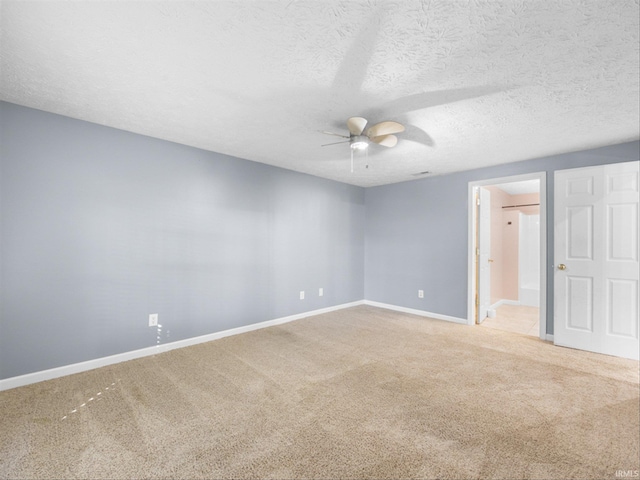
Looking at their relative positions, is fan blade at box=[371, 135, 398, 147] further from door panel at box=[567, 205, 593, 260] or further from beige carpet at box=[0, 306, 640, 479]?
door panel at box=[567, 205, 593, 260]

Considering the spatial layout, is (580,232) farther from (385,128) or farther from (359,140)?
(359,140)

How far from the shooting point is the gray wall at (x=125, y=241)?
93.5 inches

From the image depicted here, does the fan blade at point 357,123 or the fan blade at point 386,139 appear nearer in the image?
the fan blade at point 357,123

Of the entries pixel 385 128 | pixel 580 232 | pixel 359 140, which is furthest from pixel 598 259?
pixel 359 140

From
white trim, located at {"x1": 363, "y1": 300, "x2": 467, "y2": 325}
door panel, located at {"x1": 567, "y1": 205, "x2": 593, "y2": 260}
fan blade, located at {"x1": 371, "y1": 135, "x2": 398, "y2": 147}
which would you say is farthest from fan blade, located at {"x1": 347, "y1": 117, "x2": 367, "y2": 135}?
white trim, located at {"x1": 363, "y1": 300, "x2": 467, "y2": 325}

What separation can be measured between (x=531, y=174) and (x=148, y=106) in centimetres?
449

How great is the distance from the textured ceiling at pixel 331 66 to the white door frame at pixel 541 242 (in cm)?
79

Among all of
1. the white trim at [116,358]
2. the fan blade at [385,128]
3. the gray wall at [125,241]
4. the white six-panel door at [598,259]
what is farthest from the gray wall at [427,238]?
the fan blade at [385,128]

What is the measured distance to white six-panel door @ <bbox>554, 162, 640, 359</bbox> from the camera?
2.98 metres

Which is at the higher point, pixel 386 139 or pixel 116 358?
pixel 386 139

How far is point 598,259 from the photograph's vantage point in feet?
10.4

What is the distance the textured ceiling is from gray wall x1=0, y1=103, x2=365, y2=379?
1.28 ft

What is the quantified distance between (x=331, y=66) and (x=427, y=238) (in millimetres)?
3638

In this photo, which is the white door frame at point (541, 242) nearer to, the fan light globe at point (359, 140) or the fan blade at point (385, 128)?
the fan blade at point (385, 128)
